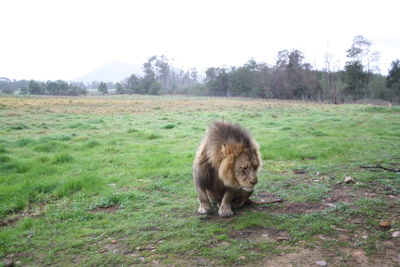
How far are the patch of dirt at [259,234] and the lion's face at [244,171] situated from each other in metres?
0.60

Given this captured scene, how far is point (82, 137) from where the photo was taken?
14.1 m

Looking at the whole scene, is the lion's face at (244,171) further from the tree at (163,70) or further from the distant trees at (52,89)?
the tree at (163,70)

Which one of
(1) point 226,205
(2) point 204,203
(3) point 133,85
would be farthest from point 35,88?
(1) point 226,205

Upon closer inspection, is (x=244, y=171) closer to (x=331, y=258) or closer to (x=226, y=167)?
(x=226, y=167)

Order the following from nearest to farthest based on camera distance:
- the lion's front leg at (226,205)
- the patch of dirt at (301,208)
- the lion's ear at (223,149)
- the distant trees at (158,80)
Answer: the lion's ear at (223,149), the lion's front leg at (226,205), the patch of dirt at (301,208), the distant trees at (158,80)

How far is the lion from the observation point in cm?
446

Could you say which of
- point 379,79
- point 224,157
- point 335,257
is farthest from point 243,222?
point 379,79

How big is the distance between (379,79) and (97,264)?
6527 centimetres

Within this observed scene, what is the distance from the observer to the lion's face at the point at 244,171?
4.38m

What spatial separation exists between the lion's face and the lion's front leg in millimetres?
506

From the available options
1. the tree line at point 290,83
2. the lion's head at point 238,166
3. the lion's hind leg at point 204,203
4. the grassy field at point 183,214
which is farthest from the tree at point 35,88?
the lion's head at point 238,166

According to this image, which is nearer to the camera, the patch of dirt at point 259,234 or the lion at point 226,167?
the patch of dirt at point 259,234

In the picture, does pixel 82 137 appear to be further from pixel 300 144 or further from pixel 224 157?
pixel 224 157

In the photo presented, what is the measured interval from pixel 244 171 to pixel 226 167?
0.26m
